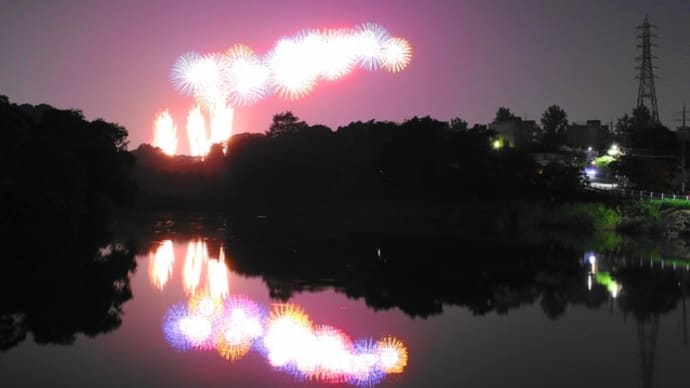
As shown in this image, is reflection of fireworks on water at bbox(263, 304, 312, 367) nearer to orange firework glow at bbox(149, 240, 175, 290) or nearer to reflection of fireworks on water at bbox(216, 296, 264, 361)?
reflection of fireworks on water at bbox(216, 296, 264, 361)

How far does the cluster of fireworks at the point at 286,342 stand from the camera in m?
14.2

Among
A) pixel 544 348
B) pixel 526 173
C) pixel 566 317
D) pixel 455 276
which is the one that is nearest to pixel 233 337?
pixel 544 348

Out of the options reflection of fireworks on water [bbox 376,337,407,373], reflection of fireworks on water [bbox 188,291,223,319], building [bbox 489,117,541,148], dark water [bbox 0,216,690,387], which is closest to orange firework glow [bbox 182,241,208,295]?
dark water [bbox 0,216,690,387]

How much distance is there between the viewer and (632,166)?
67.6 m

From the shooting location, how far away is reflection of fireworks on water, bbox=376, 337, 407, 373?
573 inches

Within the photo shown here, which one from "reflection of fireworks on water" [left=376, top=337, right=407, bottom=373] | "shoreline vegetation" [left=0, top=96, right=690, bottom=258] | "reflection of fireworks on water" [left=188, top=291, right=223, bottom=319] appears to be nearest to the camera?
"reflection of fireworks on water" [left=376, top=337, right=407, bottom=373]

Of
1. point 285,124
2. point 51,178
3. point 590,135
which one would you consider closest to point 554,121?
point 590,135

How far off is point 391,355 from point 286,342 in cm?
257

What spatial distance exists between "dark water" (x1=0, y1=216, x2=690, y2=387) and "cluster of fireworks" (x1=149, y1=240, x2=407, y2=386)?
0.20 ft

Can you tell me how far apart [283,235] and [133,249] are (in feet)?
45.5

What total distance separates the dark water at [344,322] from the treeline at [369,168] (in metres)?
33.6

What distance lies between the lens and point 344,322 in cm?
1909

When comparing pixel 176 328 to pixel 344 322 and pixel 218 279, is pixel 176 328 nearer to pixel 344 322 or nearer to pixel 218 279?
pixel 344 322

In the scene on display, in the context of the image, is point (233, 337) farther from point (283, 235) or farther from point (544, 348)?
point (283, 235)
